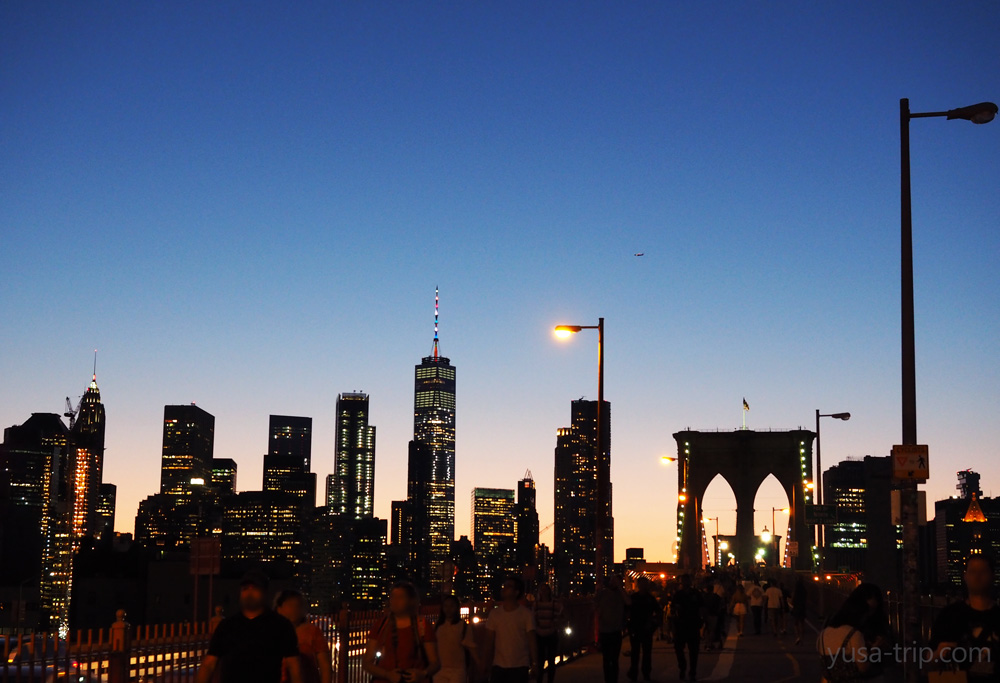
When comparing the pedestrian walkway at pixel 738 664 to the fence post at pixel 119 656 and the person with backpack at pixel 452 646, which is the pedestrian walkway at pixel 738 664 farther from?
the fence post at pixel 119 656

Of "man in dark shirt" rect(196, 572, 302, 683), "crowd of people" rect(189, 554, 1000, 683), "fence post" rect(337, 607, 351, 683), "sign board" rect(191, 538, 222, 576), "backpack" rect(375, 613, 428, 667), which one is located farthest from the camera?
"sign board" rect(191, 538, 222, 576)

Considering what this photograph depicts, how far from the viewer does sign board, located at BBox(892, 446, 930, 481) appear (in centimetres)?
1608

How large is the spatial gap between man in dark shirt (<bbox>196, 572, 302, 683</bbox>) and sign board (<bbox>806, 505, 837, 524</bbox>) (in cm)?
4125

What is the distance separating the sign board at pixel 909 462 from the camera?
52.7 ft

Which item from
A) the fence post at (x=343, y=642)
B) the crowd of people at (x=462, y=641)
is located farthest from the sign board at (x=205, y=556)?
the crowd of people at (x=462, y=641)

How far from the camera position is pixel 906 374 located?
55.5 ft

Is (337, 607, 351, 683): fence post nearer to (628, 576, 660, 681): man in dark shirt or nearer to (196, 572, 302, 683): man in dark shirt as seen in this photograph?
(628, 576, 660, 681): man in dark shirt

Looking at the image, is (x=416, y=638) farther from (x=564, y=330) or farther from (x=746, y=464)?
(x=746, y=464)

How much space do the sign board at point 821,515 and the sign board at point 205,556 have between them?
2673 centimetres

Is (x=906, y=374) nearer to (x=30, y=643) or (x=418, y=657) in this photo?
(x=418, y=657)

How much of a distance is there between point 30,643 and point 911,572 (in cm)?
1101

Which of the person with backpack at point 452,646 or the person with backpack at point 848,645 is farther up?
the person with backpack at point 848,645

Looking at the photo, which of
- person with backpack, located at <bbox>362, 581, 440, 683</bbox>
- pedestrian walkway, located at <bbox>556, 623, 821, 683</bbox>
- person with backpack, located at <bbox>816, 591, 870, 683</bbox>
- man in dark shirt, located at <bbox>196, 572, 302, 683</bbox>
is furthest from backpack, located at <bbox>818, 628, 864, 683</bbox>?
pedestrian walkway, located at <bbox>556, 623, 821, 683</bbox>

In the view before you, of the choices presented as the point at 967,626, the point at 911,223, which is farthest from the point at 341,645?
the point at 911,223
